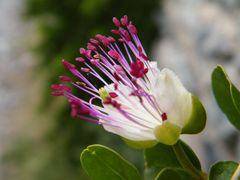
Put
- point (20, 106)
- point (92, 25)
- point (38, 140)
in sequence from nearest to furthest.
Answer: point (92, 25), point (38, 140), point (20, 106)

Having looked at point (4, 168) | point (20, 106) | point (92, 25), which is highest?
point (92, 25)

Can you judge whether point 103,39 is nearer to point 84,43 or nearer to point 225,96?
point 225,96

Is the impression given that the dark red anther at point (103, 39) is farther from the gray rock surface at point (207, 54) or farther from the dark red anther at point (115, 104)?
the gray rock surface at point (207, 54)

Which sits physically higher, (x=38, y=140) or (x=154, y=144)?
(x=154, y=144)

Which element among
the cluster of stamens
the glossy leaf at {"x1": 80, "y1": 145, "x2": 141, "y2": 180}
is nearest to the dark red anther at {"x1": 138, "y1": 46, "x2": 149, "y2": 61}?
the cluster of stamens

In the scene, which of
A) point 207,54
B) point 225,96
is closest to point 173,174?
point 225,96

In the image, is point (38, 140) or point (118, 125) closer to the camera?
point (118, 125)

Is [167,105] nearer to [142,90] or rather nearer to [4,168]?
[142,90]

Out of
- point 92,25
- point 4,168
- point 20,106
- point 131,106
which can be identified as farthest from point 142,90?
point 20,106
